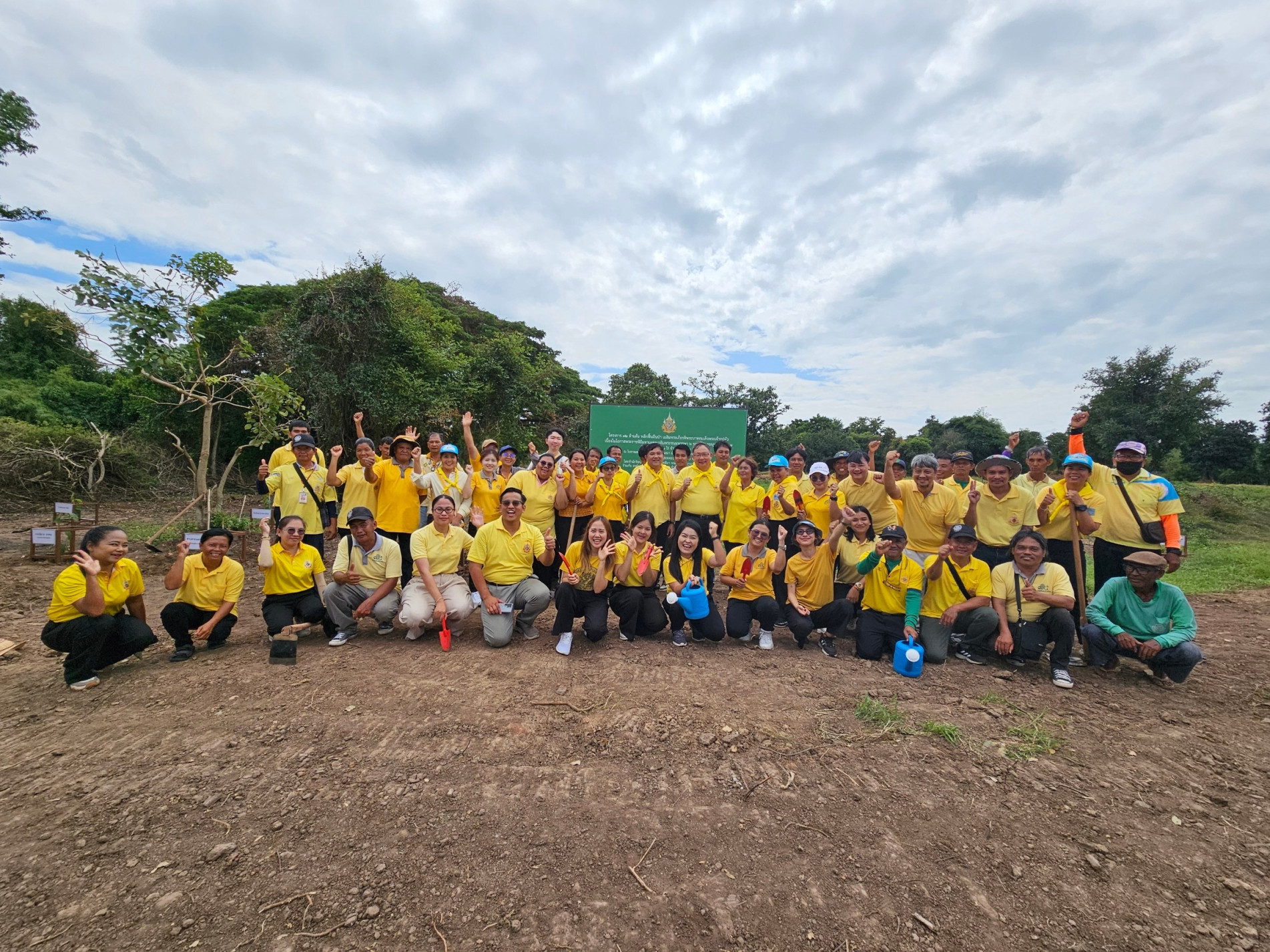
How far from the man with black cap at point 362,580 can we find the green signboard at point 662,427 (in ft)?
25.5

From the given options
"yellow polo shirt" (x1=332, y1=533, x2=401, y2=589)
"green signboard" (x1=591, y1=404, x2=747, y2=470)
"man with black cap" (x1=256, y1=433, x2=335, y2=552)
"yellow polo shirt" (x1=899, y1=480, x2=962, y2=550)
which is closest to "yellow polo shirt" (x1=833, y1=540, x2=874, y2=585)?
"yellow polo shirt" (x1=899, y1=480, x2=962, y2=550)

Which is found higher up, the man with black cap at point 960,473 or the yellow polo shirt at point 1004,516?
the man with black cap at point 960,473

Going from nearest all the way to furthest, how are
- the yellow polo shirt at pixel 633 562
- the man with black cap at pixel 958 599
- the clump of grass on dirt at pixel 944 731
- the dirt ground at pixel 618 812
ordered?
1. the dirt ground at pixel 618 812
2. the clump of grass on dirt at pixel 944 731
3. the man with black cap at pixel 958 599
4. the yellow polo shirt at pixel 633 562

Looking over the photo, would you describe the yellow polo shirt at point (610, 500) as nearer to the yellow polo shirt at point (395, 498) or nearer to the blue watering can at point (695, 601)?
the blue watering can at point (695, 601)

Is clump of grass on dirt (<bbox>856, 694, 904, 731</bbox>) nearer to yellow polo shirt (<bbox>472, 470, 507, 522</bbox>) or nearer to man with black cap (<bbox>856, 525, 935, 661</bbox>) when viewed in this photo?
man with black cap (<bbox>856, 525, 935, 661</bbox>)

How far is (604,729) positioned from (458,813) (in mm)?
1069

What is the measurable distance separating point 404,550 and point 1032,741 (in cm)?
583

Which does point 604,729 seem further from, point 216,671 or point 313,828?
point 216,671

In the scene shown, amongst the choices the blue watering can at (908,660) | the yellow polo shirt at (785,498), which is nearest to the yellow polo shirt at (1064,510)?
the blue watering can at (908,660)

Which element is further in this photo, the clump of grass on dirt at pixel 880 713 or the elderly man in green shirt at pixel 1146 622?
the elderly man in green shirt at pixel 1146 622

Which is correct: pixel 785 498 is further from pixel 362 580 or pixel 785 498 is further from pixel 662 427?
pixel 662 427

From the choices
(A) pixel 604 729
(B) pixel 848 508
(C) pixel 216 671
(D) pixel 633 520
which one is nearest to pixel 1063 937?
(A) pixel 604 729

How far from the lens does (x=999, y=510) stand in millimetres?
5324

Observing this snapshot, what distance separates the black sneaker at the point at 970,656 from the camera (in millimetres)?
4781
